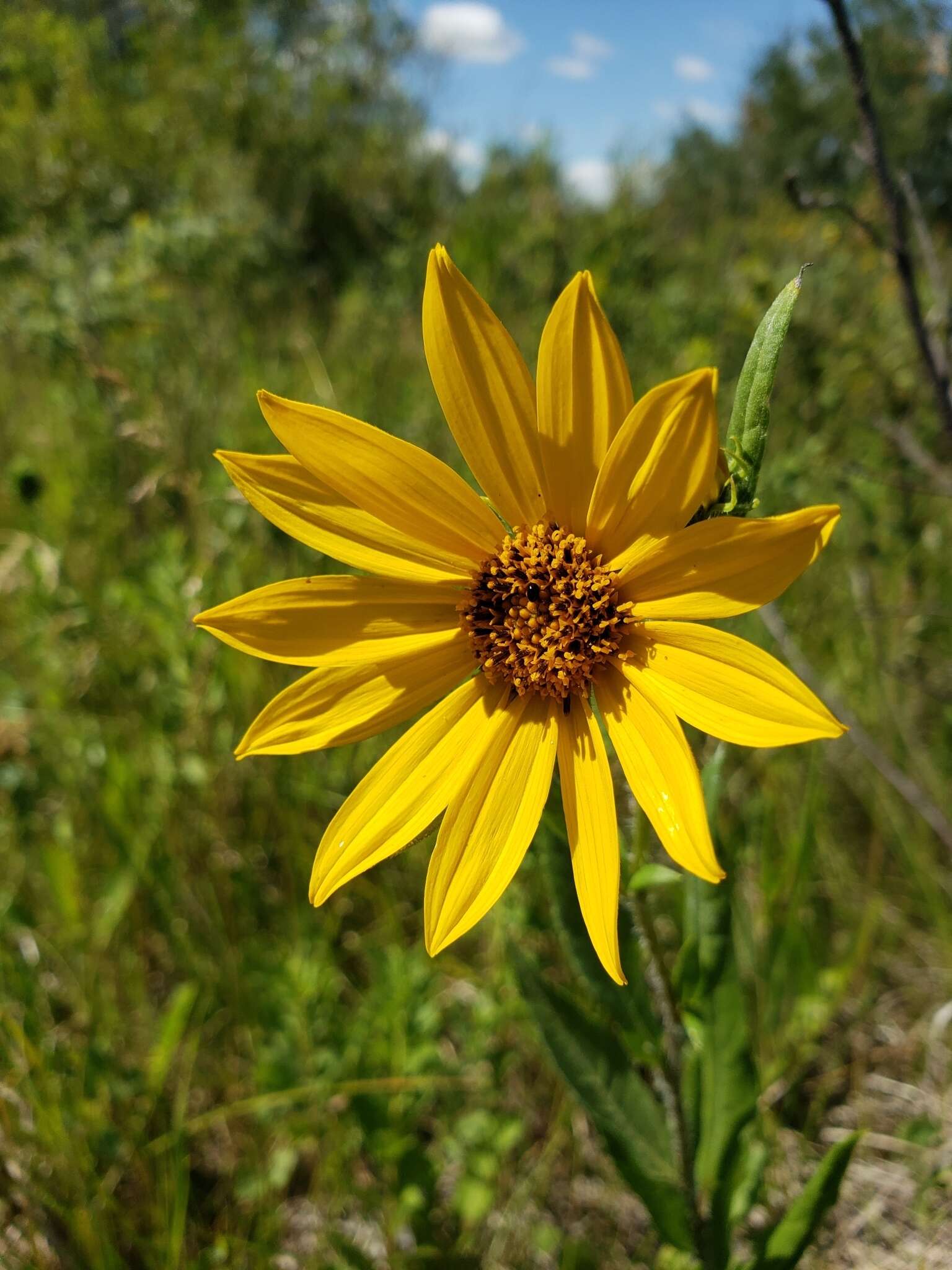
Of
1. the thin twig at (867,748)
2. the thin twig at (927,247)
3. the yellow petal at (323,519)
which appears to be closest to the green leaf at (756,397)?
the yellow petal at (323,519)

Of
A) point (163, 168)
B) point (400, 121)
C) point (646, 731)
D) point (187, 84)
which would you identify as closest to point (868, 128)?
point (646, 731)

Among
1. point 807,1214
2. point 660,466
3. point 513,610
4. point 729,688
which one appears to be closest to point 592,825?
point 729,688

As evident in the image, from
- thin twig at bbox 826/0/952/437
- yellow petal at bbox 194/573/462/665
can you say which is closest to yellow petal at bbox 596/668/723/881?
yellow petal at bbox 194/573/462/665

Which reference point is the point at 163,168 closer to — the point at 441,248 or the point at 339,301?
the point at 339,301

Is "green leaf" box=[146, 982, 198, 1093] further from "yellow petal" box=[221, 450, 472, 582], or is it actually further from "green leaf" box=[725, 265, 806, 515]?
"green leaf" box=[725, 265, 806, 515]

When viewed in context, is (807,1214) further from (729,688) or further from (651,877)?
(729,688)

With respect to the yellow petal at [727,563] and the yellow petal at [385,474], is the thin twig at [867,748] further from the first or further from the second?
the yellow petal at [385,474]
